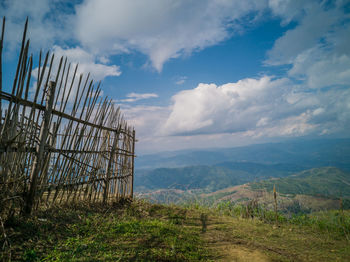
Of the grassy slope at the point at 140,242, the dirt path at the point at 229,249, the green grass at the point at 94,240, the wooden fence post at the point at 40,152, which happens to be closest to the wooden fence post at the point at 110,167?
the grassy slope at the point at 140,242

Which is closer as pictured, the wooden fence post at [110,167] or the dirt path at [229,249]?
the dirt path at [229,249]

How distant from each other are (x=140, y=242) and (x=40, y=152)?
2.25 meters

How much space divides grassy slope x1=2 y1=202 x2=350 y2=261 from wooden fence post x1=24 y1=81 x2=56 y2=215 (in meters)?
0.30

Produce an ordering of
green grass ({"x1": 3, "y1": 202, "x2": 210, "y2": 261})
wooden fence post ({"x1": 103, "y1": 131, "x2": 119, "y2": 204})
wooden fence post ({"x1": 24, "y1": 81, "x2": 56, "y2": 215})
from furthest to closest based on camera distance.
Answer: wooden fence post ({"x1": 103, "y1": 131, "x2": 119, "y2": 204}) < wooden fence post ({"x1": 24, "y1": 81, "x2": 56, "y2": 215}) < green grass ({"x1": 3, "y1": 202, "x2": 210, "y2": 261})

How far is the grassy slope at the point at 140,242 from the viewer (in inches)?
97.3

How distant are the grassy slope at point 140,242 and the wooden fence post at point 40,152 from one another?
30cm

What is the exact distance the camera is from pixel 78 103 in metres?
4.04

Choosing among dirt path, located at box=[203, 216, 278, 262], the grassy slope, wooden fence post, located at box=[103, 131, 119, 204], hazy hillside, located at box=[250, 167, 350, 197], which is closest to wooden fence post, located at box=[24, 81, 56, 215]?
the grassy slope

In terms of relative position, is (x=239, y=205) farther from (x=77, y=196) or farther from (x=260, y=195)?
(x=77, y=196)

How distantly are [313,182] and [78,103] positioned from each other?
103 meters

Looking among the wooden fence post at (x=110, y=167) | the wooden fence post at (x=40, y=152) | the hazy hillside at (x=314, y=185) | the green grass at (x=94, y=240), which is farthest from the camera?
the hazy hillside at (x=314, y=185)

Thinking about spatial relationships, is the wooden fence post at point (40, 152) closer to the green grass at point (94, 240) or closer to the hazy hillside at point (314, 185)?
the green grass at point (94, 240)

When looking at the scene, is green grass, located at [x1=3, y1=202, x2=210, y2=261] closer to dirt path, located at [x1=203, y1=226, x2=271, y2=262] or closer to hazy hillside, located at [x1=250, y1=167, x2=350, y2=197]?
dirt path, located at [x1=203, y1=226, x2=271, y2=262]

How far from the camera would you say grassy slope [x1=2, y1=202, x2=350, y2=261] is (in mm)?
2473
